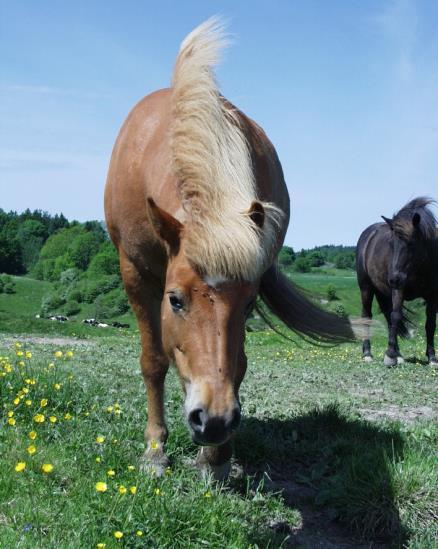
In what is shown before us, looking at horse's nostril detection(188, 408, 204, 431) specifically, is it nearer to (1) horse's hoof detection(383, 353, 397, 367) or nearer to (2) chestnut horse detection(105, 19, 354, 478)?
(2) chestnut horse detection(105, 19, 354, 478)

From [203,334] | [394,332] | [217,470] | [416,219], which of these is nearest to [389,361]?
[394,332]

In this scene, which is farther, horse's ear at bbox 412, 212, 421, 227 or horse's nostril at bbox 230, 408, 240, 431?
horse's ear at bbox 412, 212, 421, 227

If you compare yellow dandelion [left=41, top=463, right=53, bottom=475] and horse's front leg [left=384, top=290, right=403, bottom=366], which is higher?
horse's front leg [left=384, top=290, right=403, bottom=366]

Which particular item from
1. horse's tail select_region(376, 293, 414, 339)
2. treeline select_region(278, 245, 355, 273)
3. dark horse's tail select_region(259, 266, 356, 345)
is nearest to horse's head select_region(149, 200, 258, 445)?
dark horse's tail select_region(259, 266, 356, 345)

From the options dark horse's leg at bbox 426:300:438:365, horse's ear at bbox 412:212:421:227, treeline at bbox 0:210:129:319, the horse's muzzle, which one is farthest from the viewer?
treeline at bbox 0:210:129:319

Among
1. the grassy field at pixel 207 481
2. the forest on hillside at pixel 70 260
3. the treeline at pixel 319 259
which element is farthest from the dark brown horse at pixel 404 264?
the treeline at pixel 319 259

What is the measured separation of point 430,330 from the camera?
11492 mm

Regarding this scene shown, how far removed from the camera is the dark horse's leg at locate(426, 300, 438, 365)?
1095 cm

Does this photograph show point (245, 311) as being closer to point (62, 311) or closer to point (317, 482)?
point (317, 482)

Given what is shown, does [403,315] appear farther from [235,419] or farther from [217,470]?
[235,419]

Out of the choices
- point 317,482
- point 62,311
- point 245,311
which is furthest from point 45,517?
point 62,311

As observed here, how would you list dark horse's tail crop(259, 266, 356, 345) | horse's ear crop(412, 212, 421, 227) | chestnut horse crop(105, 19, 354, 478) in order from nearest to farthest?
chestnut horse crop(105, 19, 354, 478) < dark horse's tail crop(259, 266, 356, 345) < horse's ear crop(412, 212, 421, 227)

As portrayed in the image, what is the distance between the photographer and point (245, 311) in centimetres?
330

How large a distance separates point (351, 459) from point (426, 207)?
741cm
